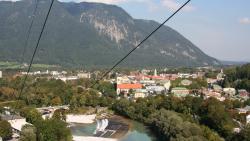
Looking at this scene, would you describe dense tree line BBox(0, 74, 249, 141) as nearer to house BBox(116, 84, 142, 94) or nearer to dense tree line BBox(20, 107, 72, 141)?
dense tree line BBox(20, 107, 72, 141)

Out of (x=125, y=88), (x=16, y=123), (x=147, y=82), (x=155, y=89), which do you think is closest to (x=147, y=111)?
(x=16, y=123)

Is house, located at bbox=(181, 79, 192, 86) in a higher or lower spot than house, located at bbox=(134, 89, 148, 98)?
higher

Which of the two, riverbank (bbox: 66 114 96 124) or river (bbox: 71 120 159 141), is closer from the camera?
river (bbox: 71 120 159 141)

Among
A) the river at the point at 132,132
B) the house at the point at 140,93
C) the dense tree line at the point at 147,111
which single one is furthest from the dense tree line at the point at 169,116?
the house at the point at 140,93

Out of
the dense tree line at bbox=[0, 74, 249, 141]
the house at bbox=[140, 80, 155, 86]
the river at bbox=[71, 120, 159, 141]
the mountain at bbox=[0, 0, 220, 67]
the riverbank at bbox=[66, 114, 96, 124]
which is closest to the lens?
the dense tree line at bbox=[0, 74, 249, 141]

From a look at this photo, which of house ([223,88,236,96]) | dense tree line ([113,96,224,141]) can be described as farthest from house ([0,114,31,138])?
house ([223,88,236,96])

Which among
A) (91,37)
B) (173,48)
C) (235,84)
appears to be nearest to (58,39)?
(91,37)

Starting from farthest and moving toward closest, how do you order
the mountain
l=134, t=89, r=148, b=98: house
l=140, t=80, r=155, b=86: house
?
the mountain → l=140, t=80, r=155, b=86: house → l=134, t=89, r=148, b=98: house

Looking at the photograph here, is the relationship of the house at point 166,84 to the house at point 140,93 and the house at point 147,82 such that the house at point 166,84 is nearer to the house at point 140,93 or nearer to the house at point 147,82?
the house at point 147,82
